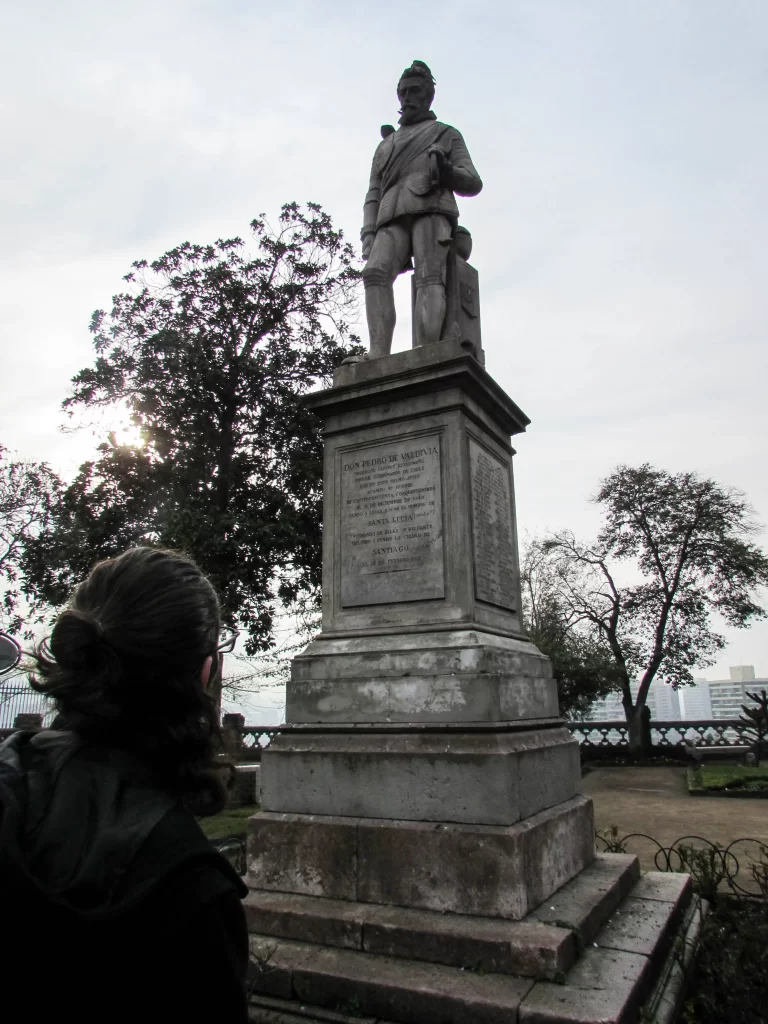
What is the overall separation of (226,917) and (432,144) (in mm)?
5925

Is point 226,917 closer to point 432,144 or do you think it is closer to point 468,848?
point 468,848

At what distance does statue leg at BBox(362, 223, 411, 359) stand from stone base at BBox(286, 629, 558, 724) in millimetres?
2400

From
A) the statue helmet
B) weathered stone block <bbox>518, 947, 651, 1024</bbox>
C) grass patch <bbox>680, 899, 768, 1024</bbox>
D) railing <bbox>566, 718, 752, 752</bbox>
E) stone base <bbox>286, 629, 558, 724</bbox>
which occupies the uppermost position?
the statue helmet

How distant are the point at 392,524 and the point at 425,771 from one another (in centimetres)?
163

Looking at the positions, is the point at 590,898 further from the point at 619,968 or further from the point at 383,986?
the point at 383,986

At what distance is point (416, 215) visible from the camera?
18.6 feet

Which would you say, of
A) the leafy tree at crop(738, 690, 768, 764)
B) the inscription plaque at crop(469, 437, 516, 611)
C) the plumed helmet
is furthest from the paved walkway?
the plumed helmet

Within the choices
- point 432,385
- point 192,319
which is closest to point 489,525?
point 432,385

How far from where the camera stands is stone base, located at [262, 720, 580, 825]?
3600mm

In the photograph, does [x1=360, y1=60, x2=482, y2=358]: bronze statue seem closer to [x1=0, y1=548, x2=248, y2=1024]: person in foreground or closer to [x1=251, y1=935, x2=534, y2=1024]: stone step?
[x1=251, y1=935, x2=534, y2=1024]: stone step

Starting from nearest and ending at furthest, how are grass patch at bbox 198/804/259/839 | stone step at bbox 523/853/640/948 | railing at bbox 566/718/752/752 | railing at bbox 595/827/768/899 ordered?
stone step at bbox 523/853/640/948, railing at bbox 595/827/768/899, grass patch at bbox 198/804/259/839, railing at bbox 566/718/752/752

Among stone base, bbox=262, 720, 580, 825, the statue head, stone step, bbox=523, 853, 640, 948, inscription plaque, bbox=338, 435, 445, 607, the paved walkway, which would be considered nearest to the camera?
stone step, bbox=523, 853, 640, 948

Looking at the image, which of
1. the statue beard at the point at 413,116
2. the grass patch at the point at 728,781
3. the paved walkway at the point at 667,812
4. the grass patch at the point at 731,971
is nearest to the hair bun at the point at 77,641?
the grass patch at the point at 731,971

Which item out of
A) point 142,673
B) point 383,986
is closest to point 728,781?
point 383,986
